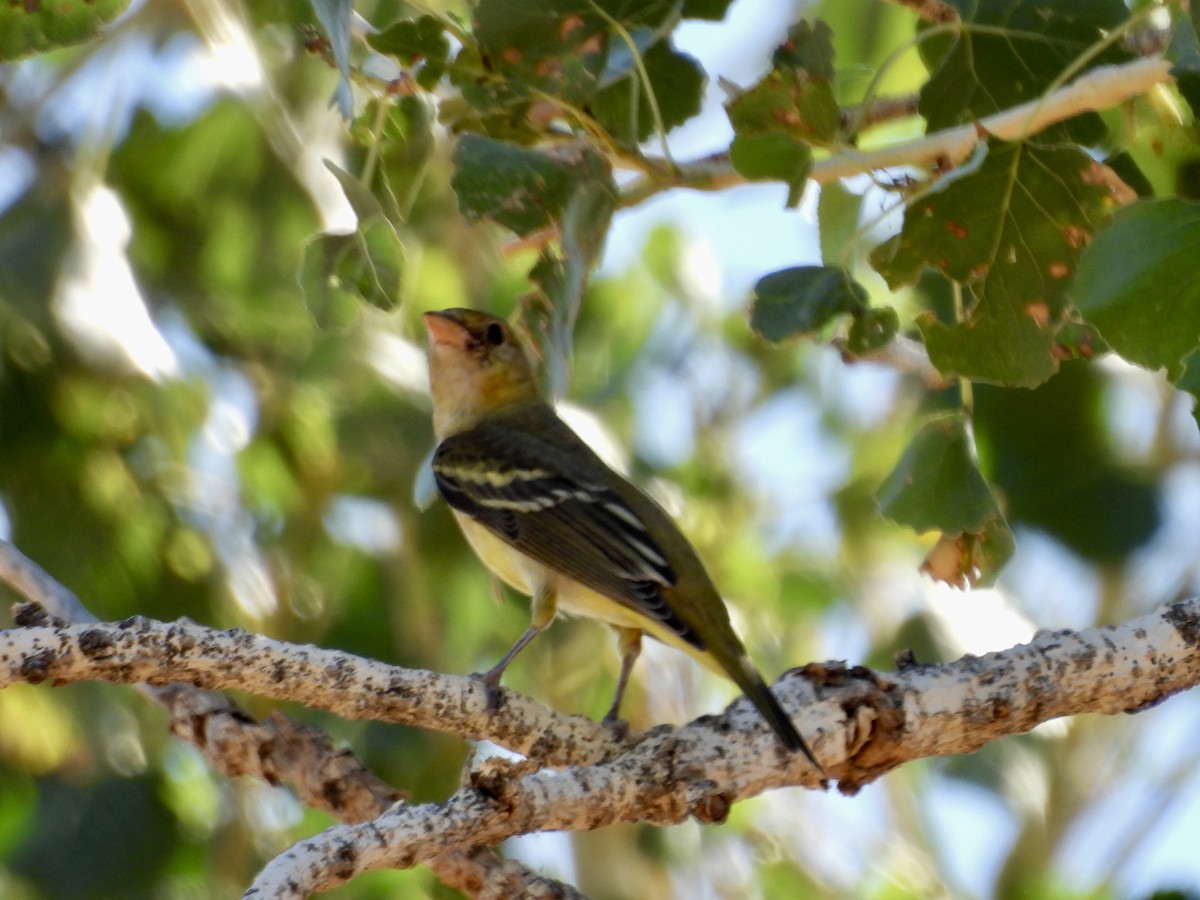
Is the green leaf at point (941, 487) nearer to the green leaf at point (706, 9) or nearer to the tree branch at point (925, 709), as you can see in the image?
the tree branch at point (925, 709)

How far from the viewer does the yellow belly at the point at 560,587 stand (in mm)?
3523

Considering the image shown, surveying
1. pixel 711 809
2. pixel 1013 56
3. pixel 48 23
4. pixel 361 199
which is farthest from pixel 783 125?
pixel 48 23

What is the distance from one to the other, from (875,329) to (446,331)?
2.10m

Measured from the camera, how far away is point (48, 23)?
2686 millimetres

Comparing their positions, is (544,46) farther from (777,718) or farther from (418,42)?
(777,718)

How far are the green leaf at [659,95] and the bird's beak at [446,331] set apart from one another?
1.49m

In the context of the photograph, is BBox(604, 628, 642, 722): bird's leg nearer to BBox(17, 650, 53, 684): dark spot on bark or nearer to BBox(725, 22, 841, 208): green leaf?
BBox(725, 22, 841, 208): green leaf

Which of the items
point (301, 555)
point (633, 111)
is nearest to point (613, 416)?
point (301, 555)

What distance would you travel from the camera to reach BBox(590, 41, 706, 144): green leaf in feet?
10.2

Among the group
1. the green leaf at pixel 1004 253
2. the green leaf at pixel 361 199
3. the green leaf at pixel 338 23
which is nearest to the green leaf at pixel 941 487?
the green leaf at pixel 1004 253

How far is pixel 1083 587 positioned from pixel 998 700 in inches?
149

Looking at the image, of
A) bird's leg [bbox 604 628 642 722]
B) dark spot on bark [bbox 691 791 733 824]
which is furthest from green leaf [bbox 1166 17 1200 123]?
bird's leg [bbox 604 628 642 722]

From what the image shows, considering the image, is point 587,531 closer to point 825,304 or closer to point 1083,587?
point 825,304

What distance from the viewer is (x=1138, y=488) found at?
4648mm
